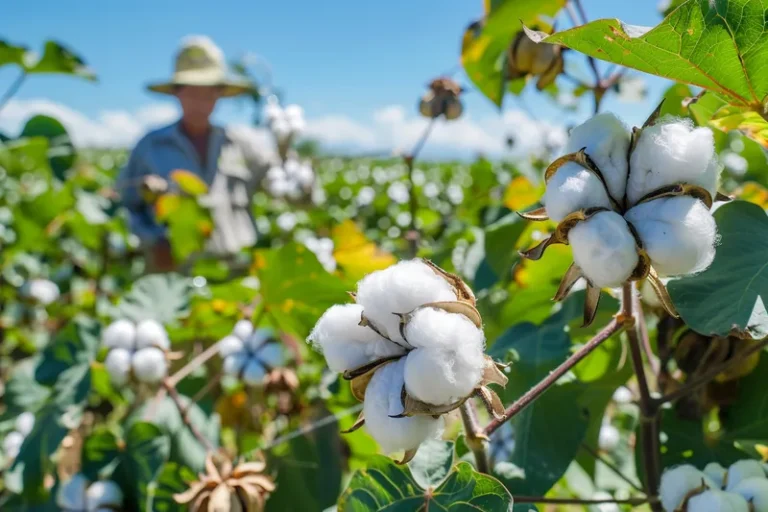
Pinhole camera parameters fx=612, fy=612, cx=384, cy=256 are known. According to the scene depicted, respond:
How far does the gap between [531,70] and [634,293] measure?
2.00 ft

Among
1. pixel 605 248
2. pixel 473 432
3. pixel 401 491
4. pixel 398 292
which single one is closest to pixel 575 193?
pixel 605 248

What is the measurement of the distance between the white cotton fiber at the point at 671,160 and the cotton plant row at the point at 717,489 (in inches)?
12.4

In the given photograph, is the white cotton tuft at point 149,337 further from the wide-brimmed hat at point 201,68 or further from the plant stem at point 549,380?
the wide-brimmed hat at point 201,68

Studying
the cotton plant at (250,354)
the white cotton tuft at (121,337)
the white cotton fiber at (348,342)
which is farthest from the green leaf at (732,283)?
the white cotton tuft at (121,337)

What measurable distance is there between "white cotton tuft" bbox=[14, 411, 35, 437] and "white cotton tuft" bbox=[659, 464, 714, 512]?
1.36m

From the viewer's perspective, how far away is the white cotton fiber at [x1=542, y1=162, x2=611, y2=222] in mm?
496

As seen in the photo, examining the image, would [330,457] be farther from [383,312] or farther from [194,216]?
[194,216]

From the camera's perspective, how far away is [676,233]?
1.53 feet

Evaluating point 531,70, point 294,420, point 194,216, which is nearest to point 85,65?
point 194,216

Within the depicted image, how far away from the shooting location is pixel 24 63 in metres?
1.69

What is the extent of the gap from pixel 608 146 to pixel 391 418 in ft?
0.97

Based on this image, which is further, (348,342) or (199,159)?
(199,159)

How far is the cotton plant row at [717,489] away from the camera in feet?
2.00

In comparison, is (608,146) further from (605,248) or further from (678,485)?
(678,485)
